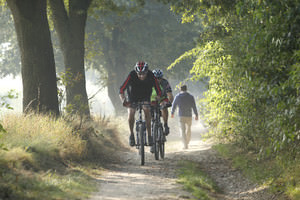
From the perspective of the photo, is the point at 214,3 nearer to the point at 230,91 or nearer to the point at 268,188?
the point at 230,91

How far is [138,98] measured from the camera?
9.12 meters

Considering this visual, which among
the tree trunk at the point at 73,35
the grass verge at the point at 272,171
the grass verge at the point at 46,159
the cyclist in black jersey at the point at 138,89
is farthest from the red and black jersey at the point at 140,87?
the tree trunk at the point at 73,35

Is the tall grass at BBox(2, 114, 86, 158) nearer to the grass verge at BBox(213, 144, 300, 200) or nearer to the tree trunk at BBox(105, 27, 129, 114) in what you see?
the grass verge at BBox(213, 144, 300, 200)

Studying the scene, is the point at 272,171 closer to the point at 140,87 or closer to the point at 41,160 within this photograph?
the point at 140,87

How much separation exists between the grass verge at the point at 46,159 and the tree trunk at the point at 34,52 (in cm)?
62

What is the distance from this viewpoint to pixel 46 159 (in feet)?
25.1

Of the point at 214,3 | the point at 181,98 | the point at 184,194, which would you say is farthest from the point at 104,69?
the point at 184,194

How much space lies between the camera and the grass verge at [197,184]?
21.4 feet

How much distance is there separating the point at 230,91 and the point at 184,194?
4092 millimetres

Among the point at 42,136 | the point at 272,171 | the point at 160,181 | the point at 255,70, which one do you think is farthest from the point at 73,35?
the point at 255,70

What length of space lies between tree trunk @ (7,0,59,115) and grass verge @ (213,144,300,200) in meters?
4.84

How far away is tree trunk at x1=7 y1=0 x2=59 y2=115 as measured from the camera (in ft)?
31.9

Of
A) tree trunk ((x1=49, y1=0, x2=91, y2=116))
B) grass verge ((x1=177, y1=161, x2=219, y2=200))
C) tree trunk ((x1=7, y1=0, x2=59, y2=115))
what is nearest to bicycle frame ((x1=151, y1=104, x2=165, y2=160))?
grass verge ((x1=177, y1=161, x2=219, y2=200))

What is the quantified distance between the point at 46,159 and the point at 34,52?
3.25 meters
